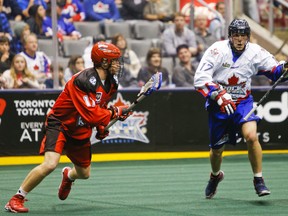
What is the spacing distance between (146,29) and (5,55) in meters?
2.33

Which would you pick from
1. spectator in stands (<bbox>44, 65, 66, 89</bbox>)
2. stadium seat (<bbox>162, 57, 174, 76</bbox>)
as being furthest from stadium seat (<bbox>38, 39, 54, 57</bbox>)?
stadium seat (<bbox>162, 57, 174, 76</bbox>)

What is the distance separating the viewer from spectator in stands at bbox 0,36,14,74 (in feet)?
37.6

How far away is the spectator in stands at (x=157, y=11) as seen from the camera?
42.8ft

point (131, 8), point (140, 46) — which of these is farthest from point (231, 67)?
point (131, 8)

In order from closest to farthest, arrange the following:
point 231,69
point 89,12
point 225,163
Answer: point 231,69
point 225,163
point 89,12

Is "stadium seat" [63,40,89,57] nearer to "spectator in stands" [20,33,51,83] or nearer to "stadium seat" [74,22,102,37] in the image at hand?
"stadium seat" [74,22,102,37]

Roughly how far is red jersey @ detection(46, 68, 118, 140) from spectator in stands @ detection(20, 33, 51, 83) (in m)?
4.25

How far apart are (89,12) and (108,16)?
28 cm

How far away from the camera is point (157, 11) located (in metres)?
13.1

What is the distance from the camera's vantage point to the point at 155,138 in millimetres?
11820

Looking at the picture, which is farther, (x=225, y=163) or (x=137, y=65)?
(x=137, y=65)

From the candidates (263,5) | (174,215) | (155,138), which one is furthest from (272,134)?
(174,215)

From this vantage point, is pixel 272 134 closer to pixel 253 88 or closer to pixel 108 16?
pixel 253 88

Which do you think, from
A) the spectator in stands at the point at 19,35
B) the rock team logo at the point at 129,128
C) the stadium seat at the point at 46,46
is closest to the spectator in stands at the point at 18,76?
the spectator in stands at the point at 19,35
